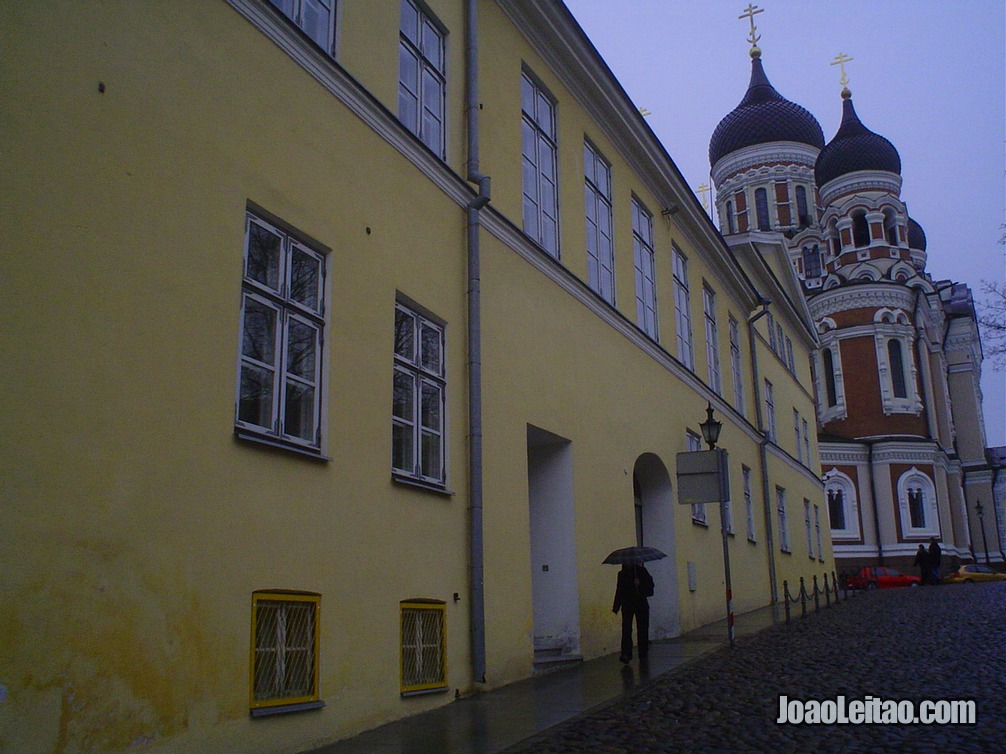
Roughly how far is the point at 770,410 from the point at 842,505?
29.5 meters

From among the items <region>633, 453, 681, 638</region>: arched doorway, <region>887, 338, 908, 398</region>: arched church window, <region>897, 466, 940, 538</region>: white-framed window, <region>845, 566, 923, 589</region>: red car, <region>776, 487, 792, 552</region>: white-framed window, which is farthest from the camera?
<region>887, 338, 908, 398</region>: arched church window

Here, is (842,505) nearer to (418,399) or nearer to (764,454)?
(764,454)

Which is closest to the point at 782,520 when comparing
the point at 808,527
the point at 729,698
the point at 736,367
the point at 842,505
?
the point at 808,527

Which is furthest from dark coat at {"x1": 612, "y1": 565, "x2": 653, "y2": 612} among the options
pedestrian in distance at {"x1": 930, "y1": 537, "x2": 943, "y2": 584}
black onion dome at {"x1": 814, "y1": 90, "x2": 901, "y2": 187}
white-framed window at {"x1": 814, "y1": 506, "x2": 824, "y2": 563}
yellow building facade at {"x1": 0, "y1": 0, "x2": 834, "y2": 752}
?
black onion dome at {"x1": 814, "y1": 90, "x2": 901, "y2": 187}

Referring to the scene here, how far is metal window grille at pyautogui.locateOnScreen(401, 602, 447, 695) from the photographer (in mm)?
9297

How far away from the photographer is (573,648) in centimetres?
1323

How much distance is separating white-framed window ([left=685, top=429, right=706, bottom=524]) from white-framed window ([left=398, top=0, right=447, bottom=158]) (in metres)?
10.1

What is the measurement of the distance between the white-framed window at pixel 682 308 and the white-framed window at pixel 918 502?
3906cm

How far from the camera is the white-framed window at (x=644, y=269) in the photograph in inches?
707

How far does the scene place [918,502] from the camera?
2189 inches

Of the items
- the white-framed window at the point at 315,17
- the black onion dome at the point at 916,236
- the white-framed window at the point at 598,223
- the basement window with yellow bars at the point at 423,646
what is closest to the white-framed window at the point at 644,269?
the white-framed window at the point at 598,223

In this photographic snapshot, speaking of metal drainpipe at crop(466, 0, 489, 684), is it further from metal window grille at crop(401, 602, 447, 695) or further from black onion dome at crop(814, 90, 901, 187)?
black onion dome at crop(814, 90, 901, 187)

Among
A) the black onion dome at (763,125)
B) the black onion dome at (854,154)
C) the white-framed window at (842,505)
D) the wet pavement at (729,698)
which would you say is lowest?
the wet pavement at (729,698)

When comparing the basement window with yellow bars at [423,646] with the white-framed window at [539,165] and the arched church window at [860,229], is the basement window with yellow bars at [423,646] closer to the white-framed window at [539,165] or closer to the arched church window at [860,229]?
the white-framed window at [539,165]
